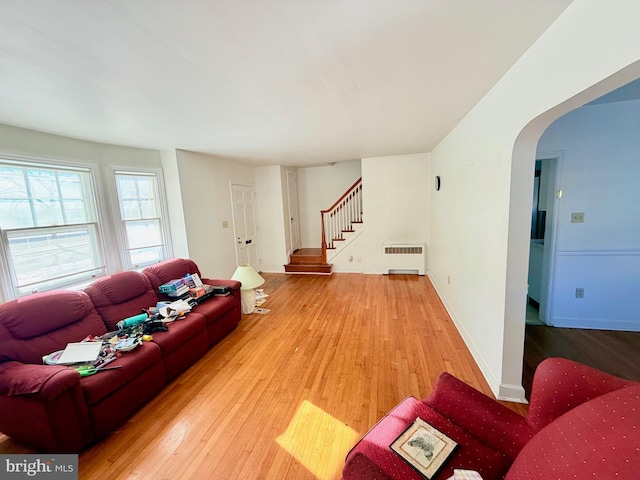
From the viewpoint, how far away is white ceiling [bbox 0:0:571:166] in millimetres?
1118

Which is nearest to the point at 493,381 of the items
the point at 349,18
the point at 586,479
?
the point at 586,479

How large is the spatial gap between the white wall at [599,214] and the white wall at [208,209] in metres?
4.65

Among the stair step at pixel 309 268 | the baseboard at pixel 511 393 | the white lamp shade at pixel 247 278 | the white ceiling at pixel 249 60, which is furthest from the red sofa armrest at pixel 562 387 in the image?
the stair step at pixel 309 268

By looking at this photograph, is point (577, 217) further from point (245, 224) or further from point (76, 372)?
point (245, 224)

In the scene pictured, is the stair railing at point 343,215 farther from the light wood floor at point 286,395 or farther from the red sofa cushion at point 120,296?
the red sofa cushion at point 120,296

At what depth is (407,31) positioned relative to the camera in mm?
1291

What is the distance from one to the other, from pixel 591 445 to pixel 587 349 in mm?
2557

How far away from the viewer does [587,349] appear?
251cm

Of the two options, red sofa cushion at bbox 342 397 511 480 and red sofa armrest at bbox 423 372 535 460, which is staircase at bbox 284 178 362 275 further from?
red sofa cushion at bbox 342 397 511 480

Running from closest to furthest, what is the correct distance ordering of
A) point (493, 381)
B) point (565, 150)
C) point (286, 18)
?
point (286, 18)
point (493, 381)
point (565, 150)

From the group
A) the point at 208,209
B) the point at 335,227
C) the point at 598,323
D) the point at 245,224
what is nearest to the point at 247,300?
the point at 208,209

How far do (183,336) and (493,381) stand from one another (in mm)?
2793

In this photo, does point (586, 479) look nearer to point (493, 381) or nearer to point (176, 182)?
point (493, 381)

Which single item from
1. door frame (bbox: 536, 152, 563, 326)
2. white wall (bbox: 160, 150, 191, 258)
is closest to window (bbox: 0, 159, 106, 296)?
white wall (bbox: 160, 150, 191, 258)
